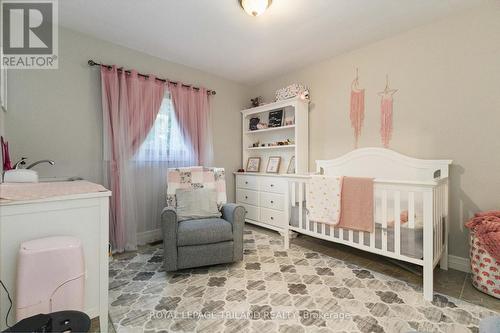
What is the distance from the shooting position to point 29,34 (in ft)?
6.98

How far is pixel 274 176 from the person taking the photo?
3166 mm

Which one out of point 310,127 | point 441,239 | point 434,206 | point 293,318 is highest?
point 310,127

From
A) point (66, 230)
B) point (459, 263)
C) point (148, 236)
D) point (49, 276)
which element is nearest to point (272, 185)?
point (148, 236)

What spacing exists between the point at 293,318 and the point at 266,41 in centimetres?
272

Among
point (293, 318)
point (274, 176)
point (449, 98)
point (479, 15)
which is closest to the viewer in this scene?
point (293, 318)

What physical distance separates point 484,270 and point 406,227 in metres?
0.62

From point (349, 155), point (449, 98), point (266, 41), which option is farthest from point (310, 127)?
point (449, 98)

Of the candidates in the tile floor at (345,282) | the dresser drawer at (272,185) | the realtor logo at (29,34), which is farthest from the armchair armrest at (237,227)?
the realtor logo at (29,34)

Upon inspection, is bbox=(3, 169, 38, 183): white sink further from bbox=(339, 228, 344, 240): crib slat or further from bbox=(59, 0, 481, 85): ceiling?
bbox=(339, 228, 344, 240): crib slat

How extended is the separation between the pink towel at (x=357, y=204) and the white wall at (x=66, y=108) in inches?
105

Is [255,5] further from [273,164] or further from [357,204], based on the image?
[273,164]

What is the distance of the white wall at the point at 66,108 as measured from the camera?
210 cm

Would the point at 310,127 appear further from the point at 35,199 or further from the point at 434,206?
the point at 35,199

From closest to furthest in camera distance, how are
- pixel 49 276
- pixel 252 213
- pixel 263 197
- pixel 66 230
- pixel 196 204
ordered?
pixel 49 276 → pixel 66 230 → pixel 196 204 → pixel 263 197 → pixel 252 213
